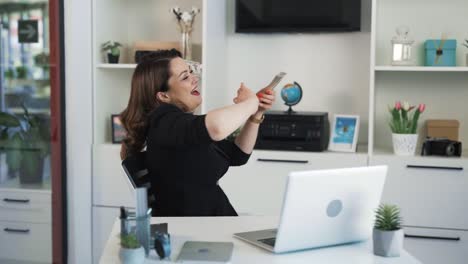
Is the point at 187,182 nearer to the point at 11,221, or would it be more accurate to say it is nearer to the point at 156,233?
the point at 156,233

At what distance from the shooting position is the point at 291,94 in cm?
397

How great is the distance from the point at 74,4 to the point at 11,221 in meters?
1.28

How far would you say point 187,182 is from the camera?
2555 mm

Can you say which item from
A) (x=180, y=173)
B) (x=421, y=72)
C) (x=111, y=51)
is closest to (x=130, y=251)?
(x=180, y=173)

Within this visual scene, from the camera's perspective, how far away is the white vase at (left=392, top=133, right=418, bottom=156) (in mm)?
3713

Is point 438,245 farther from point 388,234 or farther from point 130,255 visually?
point 130,255

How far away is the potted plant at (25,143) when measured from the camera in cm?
368

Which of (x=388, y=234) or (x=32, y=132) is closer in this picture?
(x=388, y=234)

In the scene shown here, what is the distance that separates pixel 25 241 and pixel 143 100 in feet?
5.49

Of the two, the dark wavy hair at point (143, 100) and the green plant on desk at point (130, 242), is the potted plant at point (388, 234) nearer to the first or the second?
the green plant on desk at point (130, 242)

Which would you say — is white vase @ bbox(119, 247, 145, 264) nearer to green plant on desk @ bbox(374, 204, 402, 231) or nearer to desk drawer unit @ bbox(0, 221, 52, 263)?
green plant on desk @ bbox(374, 204, 402, 231)

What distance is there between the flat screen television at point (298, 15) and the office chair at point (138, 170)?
177cm

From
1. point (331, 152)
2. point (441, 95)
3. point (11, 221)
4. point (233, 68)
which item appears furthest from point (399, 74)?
point (11, 221)

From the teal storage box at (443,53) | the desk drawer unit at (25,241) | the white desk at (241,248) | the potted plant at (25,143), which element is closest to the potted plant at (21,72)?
the potted plant at (25,143)
